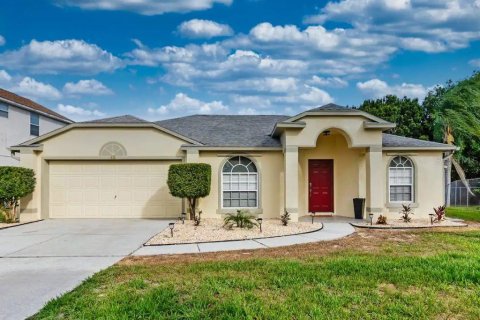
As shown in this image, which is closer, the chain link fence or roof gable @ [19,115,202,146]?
roof gable @ [19,115,202,146]

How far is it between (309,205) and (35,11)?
1427cm

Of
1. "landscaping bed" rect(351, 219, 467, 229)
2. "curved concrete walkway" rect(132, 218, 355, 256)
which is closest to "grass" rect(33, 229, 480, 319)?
"curved concrete walkway" rect(132, 218, 355, 256)

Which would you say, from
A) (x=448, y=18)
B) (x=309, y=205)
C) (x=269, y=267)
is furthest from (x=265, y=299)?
(x=448, y=18)

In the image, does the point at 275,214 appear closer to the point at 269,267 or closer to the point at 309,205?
the point at 309,205

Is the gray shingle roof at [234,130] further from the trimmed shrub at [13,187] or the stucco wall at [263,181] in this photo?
the trimmed shrub at [13,187]

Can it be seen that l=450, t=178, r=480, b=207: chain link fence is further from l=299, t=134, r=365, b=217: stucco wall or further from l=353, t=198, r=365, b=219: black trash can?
l=353, t=198, r=365, b=219: black trash can

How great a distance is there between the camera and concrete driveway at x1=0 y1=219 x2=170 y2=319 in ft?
17.7

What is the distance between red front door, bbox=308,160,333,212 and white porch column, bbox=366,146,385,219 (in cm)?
195

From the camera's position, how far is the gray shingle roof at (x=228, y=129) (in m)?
15.0

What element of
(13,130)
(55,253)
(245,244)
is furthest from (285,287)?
(13,130)

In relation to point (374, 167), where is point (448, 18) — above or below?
above

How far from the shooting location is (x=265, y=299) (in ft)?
16.2

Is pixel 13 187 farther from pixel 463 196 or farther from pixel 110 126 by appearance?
pixel 463 196

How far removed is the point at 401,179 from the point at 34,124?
2067cm
